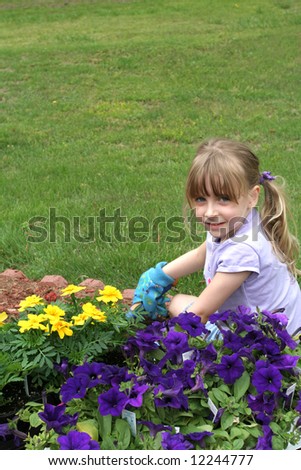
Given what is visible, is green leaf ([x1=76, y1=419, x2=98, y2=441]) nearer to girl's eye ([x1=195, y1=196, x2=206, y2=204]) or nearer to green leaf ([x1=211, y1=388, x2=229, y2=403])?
green leaf ([x1=211, y1=388, x2=229, y2=403])

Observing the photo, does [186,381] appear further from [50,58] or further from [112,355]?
[50,58]

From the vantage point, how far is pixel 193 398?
223cm

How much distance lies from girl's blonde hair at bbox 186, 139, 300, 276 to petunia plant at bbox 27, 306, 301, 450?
2.53 feet

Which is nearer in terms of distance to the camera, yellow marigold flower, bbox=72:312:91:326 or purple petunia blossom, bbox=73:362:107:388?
purple petunia blossom, bbox=73:362:107:388

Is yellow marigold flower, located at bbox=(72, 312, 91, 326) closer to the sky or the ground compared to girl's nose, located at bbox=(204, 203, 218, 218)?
closer to the ground

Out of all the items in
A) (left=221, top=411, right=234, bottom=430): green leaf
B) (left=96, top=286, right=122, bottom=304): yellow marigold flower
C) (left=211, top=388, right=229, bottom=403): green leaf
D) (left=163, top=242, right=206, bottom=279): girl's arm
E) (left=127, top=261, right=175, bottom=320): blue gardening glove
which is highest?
(left=96, top=286, right=122, bottom=304): yellow marigold flower

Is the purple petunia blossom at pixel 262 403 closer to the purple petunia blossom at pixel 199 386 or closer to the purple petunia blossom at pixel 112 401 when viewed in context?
the purple petunia blossom at pixel 199 386

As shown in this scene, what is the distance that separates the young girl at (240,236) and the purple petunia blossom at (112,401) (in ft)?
3.05

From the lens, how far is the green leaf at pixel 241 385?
221 cm

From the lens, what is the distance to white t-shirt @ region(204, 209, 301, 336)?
295cm

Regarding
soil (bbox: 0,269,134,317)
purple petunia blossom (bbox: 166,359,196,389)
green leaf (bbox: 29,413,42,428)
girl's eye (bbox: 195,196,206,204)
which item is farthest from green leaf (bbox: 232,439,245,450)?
soil (bbox: 0,269,134,317)

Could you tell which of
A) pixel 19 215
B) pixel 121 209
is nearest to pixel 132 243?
pixel 121 209

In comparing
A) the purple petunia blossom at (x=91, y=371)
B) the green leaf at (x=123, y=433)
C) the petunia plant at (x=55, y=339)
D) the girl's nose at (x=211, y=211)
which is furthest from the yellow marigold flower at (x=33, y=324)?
the girl's nose at (x=211, y=211)

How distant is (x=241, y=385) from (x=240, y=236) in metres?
0.95
